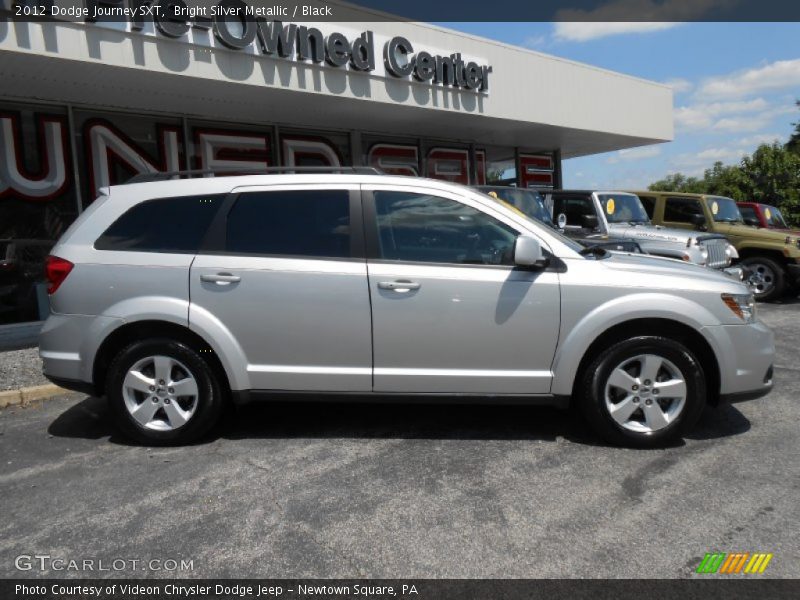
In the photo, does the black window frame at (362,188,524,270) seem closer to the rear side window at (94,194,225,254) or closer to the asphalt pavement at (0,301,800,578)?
the rear side window at (94,194,225,254)

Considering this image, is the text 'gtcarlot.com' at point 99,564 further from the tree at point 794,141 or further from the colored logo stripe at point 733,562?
the tree at point 794,141

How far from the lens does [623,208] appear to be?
9461 millimetres

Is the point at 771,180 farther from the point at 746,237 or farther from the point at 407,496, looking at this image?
the point at 407,496

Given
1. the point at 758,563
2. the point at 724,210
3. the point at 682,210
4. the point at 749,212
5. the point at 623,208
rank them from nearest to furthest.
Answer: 1. the point at 758,563
2. the point at 623,208
3. the point at 682,210
4. the point at 724,210
5. the point at 749,212

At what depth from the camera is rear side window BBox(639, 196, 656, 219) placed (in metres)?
Answer: 10.6

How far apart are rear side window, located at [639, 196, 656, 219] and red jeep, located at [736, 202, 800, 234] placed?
2191 millimetres

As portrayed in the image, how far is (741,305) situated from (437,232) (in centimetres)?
211

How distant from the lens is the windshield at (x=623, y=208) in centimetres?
922

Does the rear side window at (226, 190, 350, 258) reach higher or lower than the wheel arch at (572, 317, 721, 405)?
higher

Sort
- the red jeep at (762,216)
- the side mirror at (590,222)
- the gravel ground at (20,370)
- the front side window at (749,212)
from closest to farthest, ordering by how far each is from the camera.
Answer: the gravel ground at (20,370), the side mirror at (590,222), the red jeep at (762,216), the front side window at (749,212)

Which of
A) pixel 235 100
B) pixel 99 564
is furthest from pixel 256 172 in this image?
pixel 235 100

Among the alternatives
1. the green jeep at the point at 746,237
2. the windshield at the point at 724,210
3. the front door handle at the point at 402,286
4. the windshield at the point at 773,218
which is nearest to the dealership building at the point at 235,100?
the green jeep at the point at 746,237

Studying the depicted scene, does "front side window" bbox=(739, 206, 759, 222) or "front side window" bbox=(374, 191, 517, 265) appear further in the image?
"front side window" bbox=(739, 206, 759, 222)

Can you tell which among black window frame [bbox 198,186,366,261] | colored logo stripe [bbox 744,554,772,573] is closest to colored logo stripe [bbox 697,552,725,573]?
colored logo stripe [bbox 744,554,772,573]
